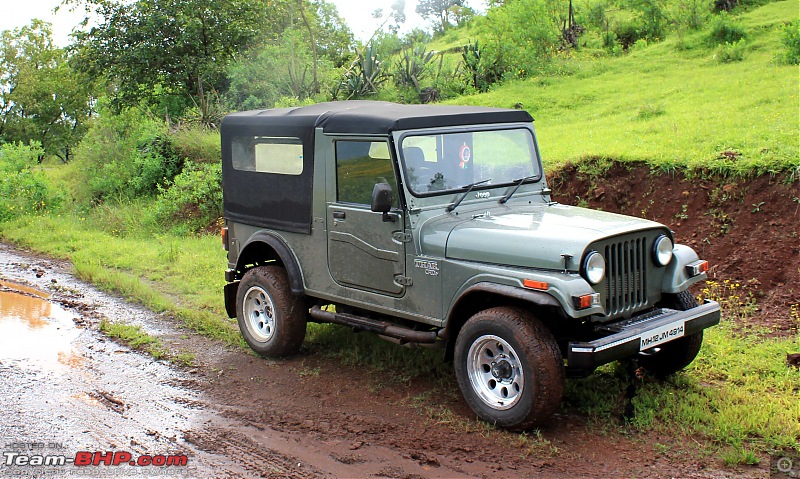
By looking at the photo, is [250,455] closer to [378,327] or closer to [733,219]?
[378,327]

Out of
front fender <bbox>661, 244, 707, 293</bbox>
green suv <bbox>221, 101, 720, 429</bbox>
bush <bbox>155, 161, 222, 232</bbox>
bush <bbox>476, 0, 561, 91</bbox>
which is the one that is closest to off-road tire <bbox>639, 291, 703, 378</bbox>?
green suv <bbox>221, 101, 720, 429</bbox>

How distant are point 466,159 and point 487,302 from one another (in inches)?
47.3

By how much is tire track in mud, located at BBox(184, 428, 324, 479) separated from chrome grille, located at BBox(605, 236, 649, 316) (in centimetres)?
220

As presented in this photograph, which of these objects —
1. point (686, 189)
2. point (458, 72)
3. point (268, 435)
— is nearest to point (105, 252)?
point (268, 435)

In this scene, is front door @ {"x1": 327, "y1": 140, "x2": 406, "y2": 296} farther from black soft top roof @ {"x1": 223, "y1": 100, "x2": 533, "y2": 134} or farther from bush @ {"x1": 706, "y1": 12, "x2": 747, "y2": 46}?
bush @ {"x1": 706, "y1": 12, "x2": 747, "y2": 46}

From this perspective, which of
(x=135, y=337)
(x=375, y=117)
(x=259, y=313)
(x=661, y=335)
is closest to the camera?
(x=661, y=335)

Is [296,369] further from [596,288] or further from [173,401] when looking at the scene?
[596,288]

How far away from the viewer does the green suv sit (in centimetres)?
A: 486

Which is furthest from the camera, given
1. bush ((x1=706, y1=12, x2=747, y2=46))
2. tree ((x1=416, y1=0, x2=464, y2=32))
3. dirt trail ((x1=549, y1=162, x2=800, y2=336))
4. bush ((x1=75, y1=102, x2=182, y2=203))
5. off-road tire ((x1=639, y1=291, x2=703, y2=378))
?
tree ((x1=416, y1=0, x2=464, y2=32))

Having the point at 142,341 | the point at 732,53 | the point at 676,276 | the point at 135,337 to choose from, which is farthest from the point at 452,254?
the point at 732,53

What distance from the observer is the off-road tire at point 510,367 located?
4758mm

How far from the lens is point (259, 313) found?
6.96m

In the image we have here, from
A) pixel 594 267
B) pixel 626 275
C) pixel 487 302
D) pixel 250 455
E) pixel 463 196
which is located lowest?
pixel 250 455

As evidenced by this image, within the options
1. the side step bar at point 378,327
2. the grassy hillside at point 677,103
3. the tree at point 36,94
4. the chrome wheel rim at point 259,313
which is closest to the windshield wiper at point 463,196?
the side step bar at point 378,327
